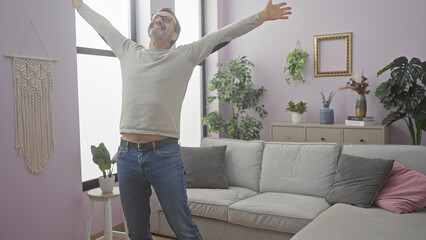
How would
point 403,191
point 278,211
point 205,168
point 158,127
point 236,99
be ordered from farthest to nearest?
point 236,99, point 205,168, point 278,211, point 403,191, point 158,127

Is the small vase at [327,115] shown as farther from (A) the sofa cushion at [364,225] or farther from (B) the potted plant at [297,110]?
(A) the sofa cushion at [364,225]

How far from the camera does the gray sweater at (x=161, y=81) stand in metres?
1.88

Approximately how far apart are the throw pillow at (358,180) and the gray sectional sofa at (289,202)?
0.24ft

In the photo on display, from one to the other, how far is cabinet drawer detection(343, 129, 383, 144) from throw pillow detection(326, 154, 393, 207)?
116cm

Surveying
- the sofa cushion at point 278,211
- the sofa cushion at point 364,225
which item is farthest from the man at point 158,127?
the sofa cushion at point 278,211

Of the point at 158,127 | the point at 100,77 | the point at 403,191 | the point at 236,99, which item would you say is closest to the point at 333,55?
the point at 236,99

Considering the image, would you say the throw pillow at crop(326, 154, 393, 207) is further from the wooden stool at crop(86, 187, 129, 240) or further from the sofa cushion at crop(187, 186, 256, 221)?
the wooden stool at crop(86, 187, 129, 240)

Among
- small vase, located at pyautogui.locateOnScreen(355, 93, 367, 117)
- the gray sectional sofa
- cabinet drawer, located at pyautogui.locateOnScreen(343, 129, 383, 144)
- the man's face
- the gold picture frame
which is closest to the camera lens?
the man's face

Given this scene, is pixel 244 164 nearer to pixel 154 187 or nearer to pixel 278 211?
pixel 278 211

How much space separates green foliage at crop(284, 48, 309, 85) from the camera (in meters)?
4.55

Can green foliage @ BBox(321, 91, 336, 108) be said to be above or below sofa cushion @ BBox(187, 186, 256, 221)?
above

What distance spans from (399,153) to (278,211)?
0.97 metres

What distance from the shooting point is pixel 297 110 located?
4488mm

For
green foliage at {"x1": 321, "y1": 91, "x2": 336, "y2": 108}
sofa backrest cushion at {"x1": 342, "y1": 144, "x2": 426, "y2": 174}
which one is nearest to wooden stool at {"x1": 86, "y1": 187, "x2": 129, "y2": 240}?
sofa backrest cushion at {"x1": 342, "y1": 144, "x2": 426, "y2": 174}
